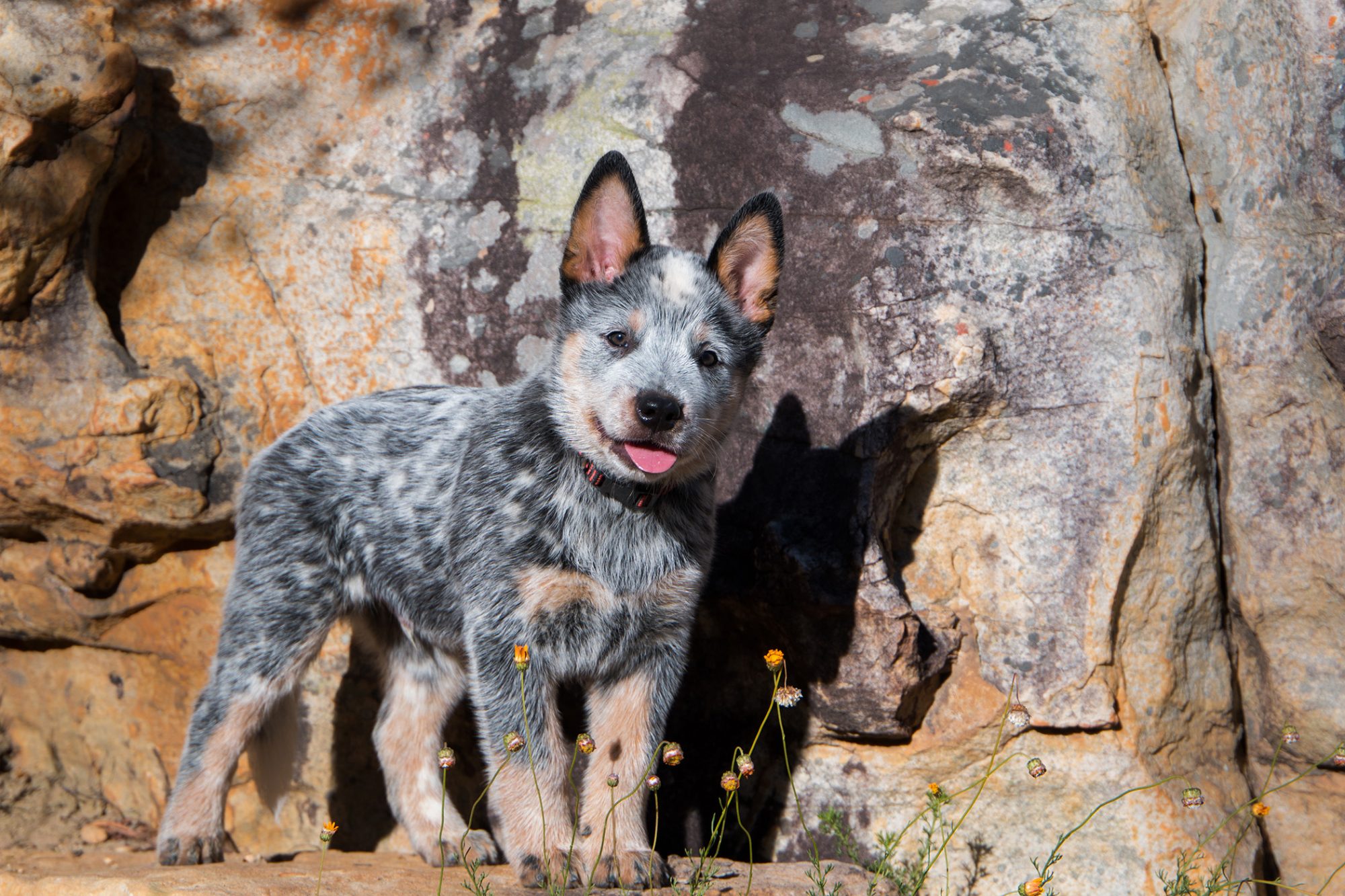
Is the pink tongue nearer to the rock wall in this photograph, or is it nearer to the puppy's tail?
the rock wall

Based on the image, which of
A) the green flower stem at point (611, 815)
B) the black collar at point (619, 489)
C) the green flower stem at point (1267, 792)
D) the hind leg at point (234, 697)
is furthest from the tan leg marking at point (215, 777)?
the green flower stem at point (1267, 792)

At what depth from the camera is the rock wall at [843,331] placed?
4012 mm

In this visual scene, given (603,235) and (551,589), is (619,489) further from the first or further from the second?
(603,235)

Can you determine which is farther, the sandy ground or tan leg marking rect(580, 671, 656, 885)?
tan leg marking rect(580, 671, 656, 885)

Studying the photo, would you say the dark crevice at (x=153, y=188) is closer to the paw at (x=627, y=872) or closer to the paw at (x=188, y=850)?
the paw at (x=188, y=850)

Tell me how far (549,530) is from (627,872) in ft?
3.54

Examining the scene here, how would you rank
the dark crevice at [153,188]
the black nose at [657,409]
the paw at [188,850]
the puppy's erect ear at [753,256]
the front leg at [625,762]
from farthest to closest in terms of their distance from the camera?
the dark crevice at [153,188]
the paw at [188,850]
the puppy's erect ear at [753,256]
the front leg at [625,762]
the black nose at [657,409]

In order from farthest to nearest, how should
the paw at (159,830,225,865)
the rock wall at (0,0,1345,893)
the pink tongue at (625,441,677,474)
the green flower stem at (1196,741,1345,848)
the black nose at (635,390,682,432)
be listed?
1. the rock wall at (0,0,1345,893)
2. the paw at (159,830,225,865)
3. the pink tongue at (625,441,677,474)
4. the black nose at (635,390,682,432)
5. the green flower stem at (1196,741,1345,848)

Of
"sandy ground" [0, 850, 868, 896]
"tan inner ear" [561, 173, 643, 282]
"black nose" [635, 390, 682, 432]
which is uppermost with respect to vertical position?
"tan inner ear" [561, 173, 643, 282]

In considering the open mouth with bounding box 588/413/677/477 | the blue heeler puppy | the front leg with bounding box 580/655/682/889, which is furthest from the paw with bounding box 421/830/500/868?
the open mouth with bounding box 588/413/677/477

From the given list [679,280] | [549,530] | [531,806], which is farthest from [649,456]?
[531,806]

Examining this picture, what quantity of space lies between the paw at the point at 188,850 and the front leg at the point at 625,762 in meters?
A: 1.39

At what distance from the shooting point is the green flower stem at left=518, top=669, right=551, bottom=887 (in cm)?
318

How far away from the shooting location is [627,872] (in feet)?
11.2
